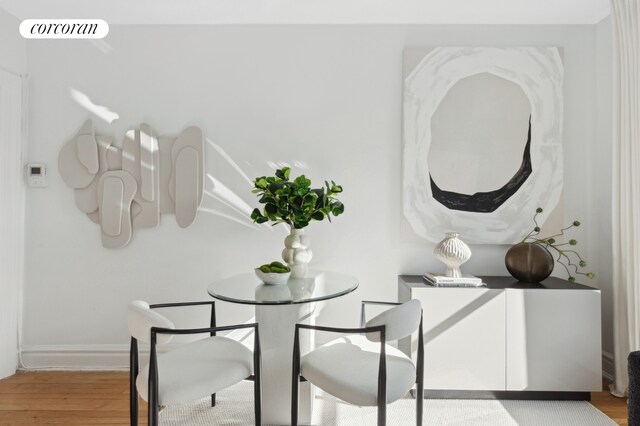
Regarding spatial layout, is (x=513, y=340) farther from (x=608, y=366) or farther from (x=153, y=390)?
(x=153, y=390)

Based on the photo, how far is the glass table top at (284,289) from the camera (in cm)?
189

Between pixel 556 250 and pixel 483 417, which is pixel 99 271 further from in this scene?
pixel 556 250

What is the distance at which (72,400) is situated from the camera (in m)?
2.59

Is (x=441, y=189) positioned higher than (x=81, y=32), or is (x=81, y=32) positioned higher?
(x=81, y=32)

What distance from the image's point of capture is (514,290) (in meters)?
2.56

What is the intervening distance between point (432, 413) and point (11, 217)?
3.08m

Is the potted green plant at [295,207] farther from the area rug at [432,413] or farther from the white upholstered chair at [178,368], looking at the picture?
the area rug at [432,413]

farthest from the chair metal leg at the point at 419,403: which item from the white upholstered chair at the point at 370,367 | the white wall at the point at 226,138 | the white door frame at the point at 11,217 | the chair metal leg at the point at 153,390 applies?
the white door frame at the point at 11,217

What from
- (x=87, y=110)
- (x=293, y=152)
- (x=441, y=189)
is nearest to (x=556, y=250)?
(x=441, y=189)

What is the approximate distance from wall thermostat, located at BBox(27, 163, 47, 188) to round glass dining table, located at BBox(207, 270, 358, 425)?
1753 millimetres

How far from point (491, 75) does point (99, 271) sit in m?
3.18

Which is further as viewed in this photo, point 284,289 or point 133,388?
point 284,289

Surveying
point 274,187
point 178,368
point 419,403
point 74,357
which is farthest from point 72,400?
point 419,403

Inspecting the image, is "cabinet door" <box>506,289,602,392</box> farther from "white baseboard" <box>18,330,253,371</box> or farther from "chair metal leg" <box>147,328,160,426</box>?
"chair metal leg" <box>147,328,160,426</box>
